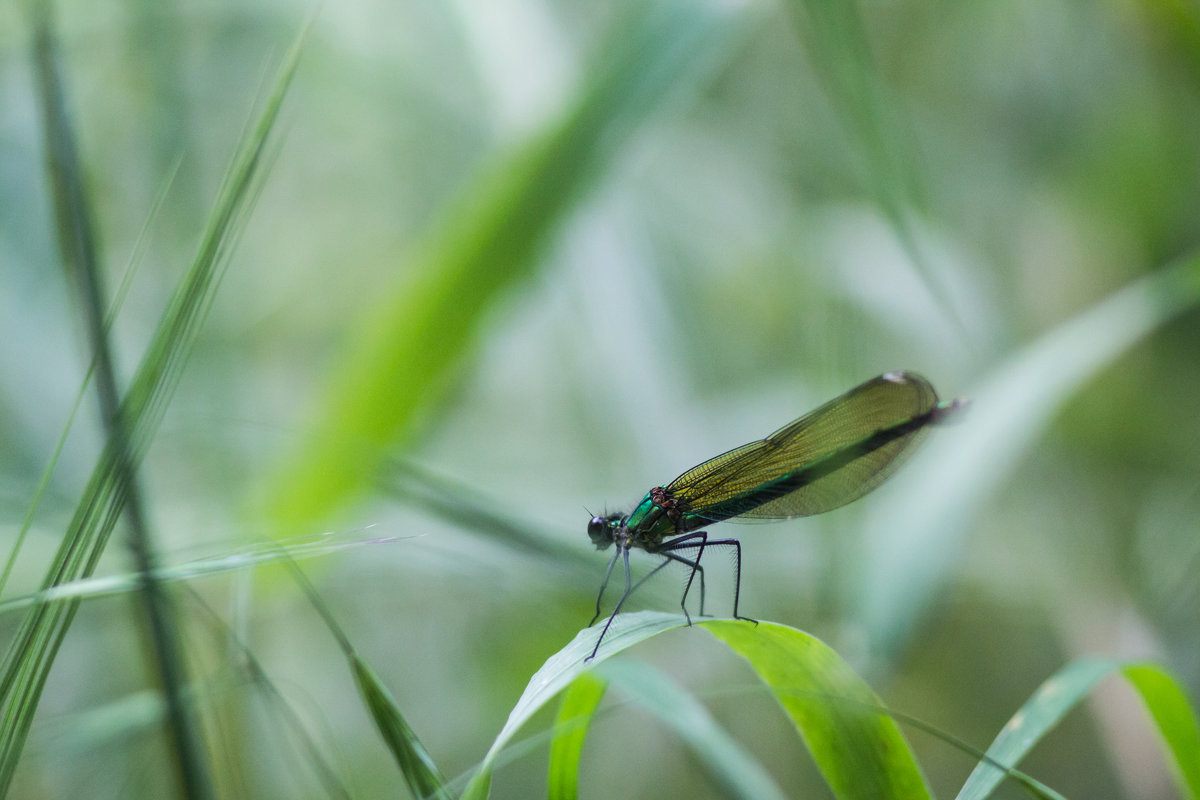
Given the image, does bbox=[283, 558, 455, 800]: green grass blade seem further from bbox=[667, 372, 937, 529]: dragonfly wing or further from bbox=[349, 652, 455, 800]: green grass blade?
bbox=[667, 372, 937, 529]: dragonfly wing

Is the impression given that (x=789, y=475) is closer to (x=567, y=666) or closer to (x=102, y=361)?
(x=567, y=666)

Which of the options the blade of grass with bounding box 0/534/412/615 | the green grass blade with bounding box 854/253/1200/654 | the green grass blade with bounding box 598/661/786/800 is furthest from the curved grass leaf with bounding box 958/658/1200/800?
the blade of grass with bounding box 0/534/412/615

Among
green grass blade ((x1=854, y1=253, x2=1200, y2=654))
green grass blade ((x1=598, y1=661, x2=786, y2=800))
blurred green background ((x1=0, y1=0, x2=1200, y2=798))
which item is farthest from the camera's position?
green grass blade ((x1=854, y1=253, x2=1200, y2=654))

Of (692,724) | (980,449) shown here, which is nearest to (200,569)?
(692,724)

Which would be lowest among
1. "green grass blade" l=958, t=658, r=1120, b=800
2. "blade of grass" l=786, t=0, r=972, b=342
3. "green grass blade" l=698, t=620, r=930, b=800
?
"green grass blade" l=958, t=658, r=1120, b=800

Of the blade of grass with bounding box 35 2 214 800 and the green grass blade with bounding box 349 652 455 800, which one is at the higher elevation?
the blade of grass with bounding box 35 2 214 800

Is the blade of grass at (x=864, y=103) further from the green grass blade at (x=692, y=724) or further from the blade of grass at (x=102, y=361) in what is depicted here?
the blade of grass at (x=102, y=361)
